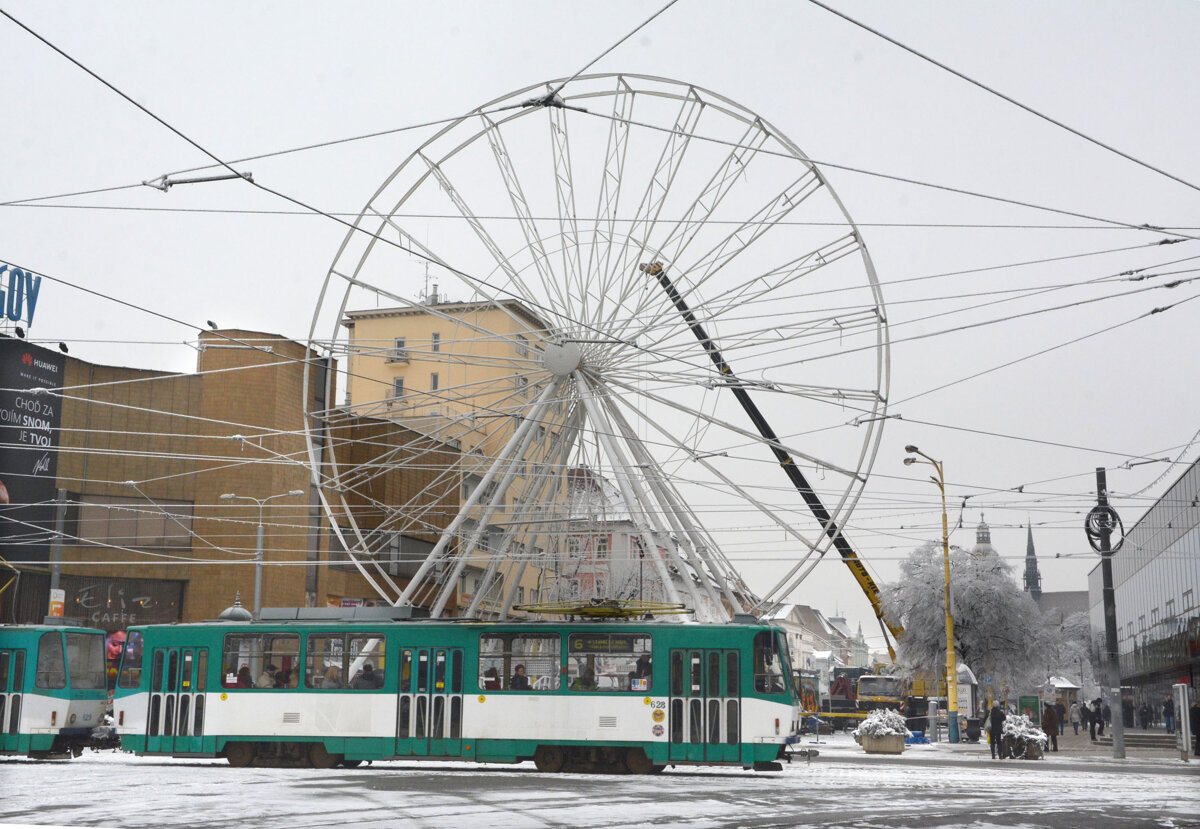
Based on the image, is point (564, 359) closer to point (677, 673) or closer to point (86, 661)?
point (677, 673)

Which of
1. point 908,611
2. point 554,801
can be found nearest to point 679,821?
point 554,801

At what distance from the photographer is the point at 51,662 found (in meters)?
26.3

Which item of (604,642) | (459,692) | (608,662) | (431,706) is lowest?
(431,706)

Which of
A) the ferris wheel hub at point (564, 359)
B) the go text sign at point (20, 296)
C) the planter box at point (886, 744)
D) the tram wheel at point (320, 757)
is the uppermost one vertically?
the go text sign at point (20, 296)

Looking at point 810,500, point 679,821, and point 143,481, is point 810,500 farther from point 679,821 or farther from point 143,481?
point 679,821

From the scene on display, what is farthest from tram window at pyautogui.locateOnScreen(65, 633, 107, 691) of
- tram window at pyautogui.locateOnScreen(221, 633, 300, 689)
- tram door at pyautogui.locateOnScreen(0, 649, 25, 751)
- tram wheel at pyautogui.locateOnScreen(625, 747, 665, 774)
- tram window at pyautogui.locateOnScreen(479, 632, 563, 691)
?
tram wheel at pyautogui.locateOnScreen(625, 747, 665, 774)

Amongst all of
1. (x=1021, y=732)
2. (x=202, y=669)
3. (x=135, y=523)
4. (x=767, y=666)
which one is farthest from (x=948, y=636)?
(x=135, y=523)

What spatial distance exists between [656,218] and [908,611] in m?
38.2

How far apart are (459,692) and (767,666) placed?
19.4 feet

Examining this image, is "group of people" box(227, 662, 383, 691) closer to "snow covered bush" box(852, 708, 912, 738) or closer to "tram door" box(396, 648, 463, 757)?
"tram door" box(396, 648, 463, 757)

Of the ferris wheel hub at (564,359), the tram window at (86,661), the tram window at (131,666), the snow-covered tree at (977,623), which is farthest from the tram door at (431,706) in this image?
the snow-covered tree at (977,623)

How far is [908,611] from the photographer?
196ft

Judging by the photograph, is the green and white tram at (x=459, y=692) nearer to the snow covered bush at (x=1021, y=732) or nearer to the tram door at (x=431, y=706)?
the tram door at (x=431, y=706)

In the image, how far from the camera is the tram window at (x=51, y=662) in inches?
1029
